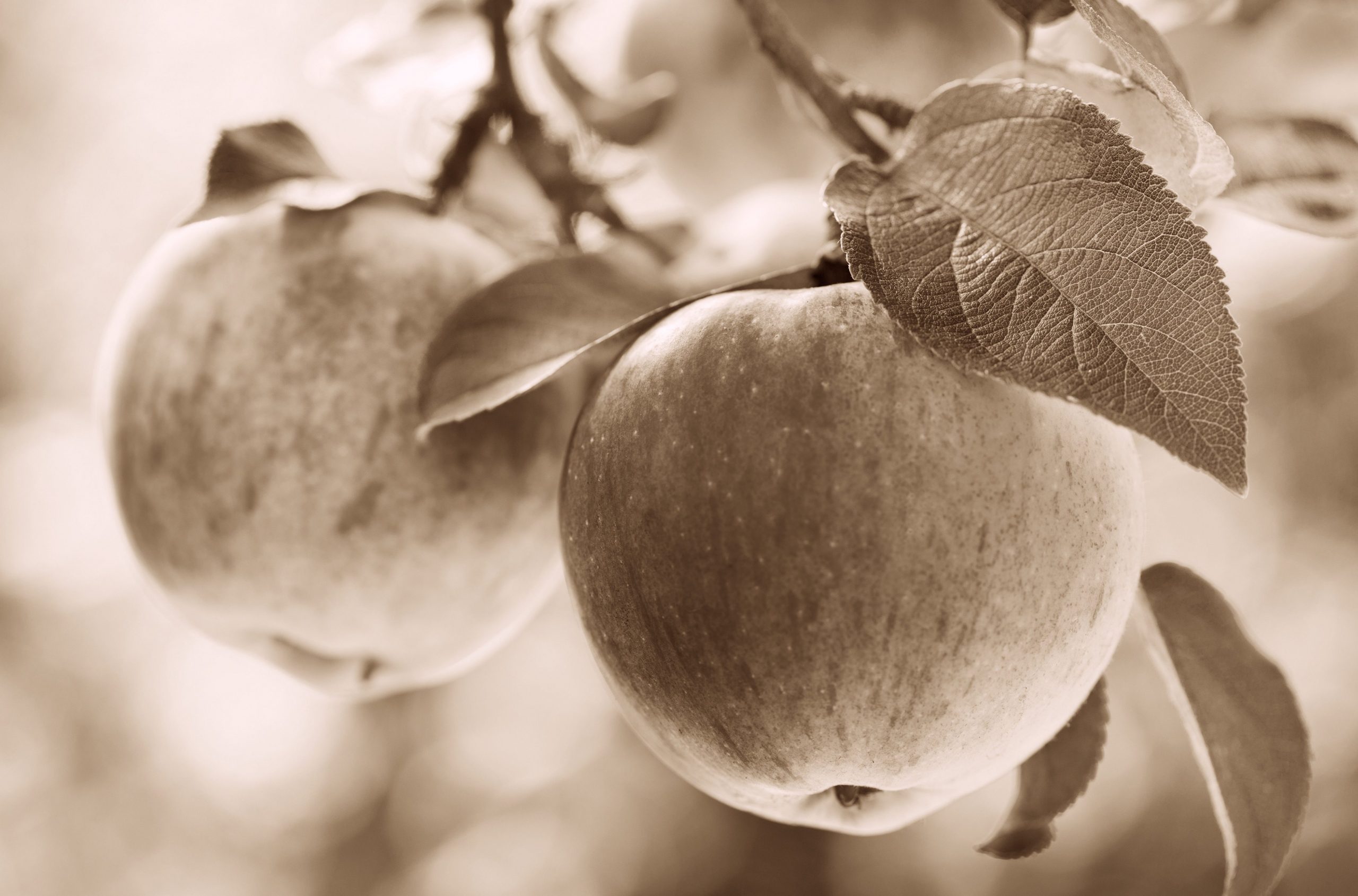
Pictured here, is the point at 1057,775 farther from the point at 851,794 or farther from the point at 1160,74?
the point at 1160,74

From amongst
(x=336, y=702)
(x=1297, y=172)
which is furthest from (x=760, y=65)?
(x=336, y=702)

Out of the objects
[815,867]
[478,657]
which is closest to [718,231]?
[478,657]

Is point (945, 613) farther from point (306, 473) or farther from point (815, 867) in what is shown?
point (815, 867)

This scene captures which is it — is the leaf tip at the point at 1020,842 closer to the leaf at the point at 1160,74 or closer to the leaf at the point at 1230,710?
the leaf at the point at 1230,710

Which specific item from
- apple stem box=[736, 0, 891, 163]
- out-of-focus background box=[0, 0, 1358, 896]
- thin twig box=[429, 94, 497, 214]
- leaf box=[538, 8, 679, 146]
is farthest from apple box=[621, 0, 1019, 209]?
out-of-focus background box=[0, 0, 1358, 896]

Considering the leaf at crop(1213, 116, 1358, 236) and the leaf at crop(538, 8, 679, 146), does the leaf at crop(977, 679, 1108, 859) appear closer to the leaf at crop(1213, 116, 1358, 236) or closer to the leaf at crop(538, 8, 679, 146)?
the leaf at crop(1213, 116, 1358, 236)
